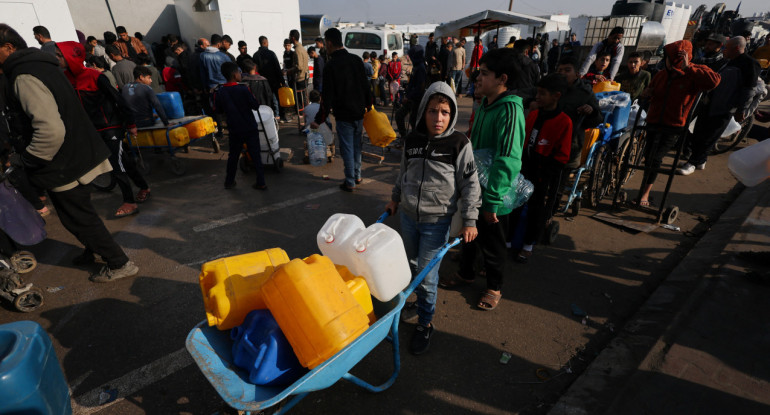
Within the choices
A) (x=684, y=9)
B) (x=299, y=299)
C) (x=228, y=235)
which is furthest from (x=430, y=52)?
(x=684, y=9)

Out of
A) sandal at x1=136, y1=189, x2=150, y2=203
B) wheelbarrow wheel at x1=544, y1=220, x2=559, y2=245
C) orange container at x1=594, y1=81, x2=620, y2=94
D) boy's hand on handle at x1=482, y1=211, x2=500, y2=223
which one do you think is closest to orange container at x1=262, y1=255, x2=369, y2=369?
boy's hand on handle at x1=482, y1=211, x2=500, y2=223

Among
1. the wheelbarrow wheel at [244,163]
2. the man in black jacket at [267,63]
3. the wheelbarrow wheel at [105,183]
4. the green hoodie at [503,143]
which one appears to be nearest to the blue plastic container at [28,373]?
the green hoodie at [503,143]

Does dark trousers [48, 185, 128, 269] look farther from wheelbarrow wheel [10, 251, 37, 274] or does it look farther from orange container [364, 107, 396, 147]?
orange container [364, 107, 396, 147]

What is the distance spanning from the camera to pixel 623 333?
298 centimetres

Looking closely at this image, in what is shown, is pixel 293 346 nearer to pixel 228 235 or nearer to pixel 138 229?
pixel 228 235

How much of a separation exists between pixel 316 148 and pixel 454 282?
4.15 metres

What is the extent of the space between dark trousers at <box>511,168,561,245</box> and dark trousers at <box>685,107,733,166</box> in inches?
159

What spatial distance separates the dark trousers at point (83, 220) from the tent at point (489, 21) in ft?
31.3

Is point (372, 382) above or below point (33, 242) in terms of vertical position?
below

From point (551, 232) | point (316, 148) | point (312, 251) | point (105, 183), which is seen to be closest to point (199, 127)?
point (105, 183)

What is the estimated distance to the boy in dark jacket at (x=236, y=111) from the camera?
530cm

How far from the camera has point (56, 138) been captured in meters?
3.00

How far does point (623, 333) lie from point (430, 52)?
12317 millimetres

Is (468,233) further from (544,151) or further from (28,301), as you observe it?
(28,301)
